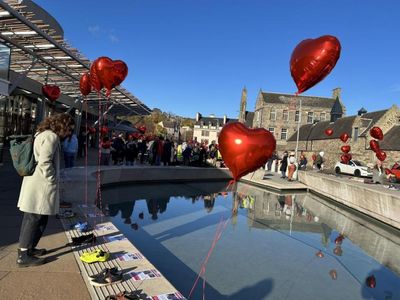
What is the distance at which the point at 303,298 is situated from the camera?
17.5 feet

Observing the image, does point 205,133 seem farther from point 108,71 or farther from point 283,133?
point 108,71

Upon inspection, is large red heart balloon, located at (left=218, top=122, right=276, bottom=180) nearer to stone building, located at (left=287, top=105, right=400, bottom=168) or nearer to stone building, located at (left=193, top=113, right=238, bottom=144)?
stone building, located at (left=287, top=105, right=400, bottom=168)

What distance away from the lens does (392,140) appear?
3969cm

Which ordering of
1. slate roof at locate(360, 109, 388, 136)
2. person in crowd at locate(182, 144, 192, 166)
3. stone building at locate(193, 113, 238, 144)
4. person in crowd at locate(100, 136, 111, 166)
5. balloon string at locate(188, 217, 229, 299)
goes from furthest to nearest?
stone building at locate(193, 113, 238, 144), slate roof at locate(360, 109, 388, 136), person in crowd at locate(182, 144, 192, 166), person in crowd at locate(100, 136, 111, 166), balloon string at locate(188, 217, 229, 299)

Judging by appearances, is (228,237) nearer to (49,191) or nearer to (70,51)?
(49,191)

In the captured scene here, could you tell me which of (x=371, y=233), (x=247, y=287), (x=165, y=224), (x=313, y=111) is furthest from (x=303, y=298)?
(x=313, y=111)

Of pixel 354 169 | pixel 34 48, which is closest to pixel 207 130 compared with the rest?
pixel 354 169

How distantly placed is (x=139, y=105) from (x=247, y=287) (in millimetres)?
22155

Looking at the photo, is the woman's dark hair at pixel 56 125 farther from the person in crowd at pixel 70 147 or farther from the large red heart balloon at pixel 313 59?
the person in crowd at pixel 70 147

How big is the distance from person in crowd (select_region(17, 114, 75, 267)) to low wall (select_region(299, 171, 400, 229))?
935 cm

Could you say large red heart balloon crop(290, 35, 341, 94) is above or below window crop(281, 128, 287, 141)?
below

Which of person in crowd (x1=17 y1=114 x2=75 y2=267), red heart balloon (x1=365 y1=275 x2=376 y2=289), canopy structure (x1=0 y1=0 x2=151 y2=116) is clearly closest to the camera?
person in crowd (x1=17 y1=114 x2=75 y2=267)

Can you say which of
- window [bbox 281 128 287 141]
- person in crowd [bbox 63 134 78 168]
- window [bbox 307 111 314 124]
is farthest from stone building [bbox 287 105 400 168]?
person in crowd [bbox 63 134 78 168]

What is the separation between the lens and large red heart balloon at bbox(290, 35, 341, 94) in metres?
5.41
